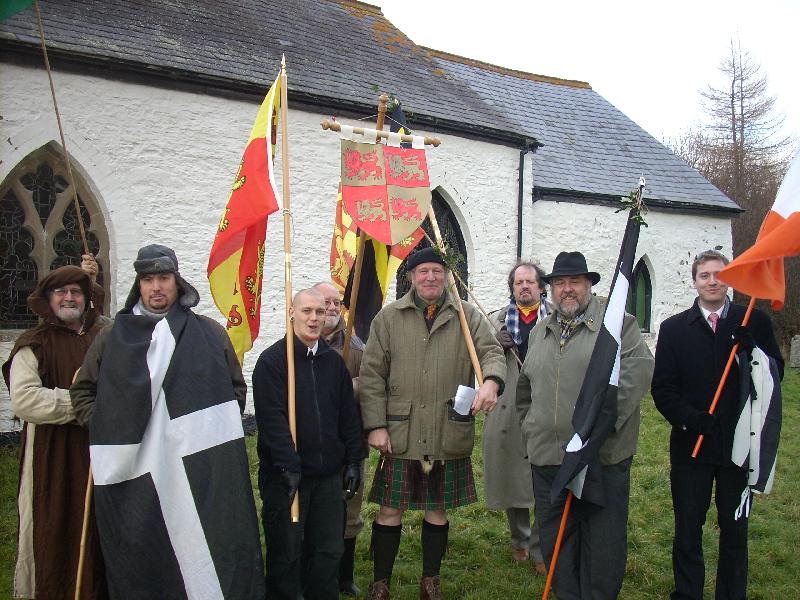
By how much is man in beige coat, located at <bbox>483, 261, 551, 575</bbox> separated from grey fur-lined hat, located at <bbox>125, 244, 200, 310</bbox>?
91.0 inches

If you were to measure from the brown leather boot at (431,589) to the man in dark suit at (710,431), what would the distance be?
1373mm

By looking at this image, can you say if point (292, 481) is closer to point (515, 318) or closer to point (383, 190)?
point (383, 190)

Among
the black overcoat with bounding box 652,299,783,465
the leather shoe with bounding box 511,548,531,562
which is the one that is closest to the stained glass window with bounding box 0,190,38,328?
the leather shoe with bounding box 511,548,531,562

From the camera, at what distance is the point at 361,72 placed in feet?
35.4

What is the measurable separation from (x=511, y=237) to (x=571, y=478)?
345 inches

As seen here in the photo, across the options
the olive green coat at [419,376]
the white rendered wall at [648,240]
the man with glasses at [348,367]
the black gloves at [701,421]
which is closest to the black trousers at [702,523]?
the black gloves at [701,421]

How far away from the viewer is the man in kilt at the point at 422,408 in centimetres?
398

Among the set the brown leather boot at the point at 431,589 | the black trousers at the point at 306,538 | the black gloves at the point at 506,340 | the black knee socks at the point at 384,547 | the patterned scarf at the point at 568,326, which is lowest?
the brown leather boot at the point at 431,589

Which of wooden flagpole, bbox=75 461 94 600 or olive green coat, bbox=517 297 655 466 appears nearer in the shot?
wooden flagpole, bbox=75 461 94 600

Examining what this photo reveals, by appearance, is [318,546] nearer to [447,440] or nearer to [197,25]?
[447,440]

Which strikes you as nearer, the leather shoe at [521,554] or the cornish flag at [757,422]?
the cornish flag at [757,422]

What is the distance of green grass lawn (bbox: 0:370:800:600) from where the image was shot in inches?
177

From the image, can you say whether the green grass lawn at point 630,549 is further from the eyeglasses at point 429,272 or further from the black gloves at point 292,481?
the eyeglasses at point 429,272

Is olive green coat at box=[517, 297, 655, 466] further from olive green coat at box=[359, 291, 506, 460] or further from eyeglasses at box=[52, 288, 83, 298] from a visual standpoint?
eyeglasses at box=[52, 288, 83, 298]
